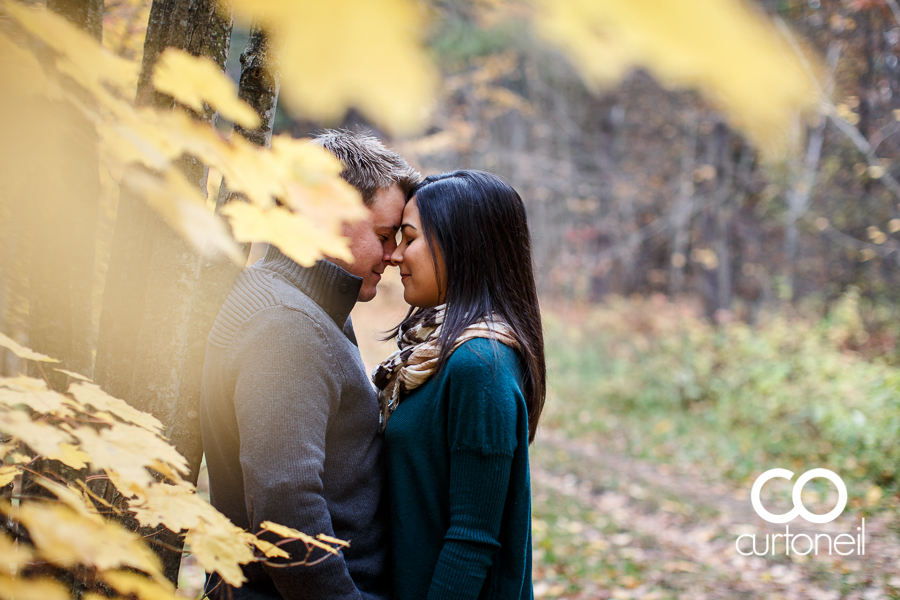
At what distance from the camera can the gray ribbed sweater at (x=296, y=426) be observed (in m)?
1.33

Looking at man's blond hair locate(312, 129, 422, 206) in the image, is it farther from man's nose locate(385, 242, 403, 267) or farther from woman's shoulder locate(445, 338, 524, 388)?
woman's shoulder locate(445, 338, 524, 388)

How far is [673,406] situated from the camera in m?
9.40

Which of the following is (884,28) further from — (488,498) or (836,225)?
(488,498)

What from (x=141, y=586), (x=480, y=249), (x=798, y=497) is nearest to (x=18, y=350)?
(x=141, y=586)

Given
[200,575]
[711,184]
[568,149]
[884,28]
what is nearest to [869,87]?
[884,28]

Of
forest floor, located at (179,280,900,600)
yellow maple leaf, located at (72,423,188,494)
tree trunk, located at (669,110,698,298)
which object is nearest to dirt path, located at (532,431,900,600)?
forest floor, located at (179,280,900,600)

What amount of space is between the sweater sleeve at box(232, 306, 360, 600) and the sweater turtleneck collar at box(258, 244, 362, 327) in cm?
19

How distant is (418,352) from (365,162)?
1.89ft

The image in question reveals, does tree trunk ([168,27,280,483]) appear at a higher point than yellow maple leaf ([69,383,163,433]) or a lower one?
higher

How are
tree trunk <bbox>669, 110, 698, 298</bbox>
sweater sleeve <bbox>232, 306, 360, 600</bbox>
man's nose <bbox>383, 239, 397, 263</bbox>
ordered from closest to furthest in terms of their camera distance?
sweater sleeve <bbox>232, 306, 360, 600</bbox>, man's nose <bbox>383, 239, 397, 263</bbox>, tree trunk <bbox>669, 110, 698, 298</bbox>

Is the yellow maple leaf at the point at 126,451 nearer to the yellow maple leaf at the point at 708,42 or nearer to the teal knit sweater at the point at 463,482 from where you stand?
the teal knit sweater at the point at 463,482

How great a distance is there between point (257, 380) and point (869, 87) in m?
9.83

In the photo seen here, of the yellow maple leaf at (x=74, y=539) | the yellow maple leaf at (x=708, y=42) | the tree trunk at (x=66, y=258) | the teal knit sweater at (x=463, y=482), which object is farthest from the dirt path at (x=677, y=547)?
the yellow maple leaf at (x=708, y=42)

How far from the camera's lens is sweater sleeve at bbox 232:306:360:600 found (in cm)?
132
